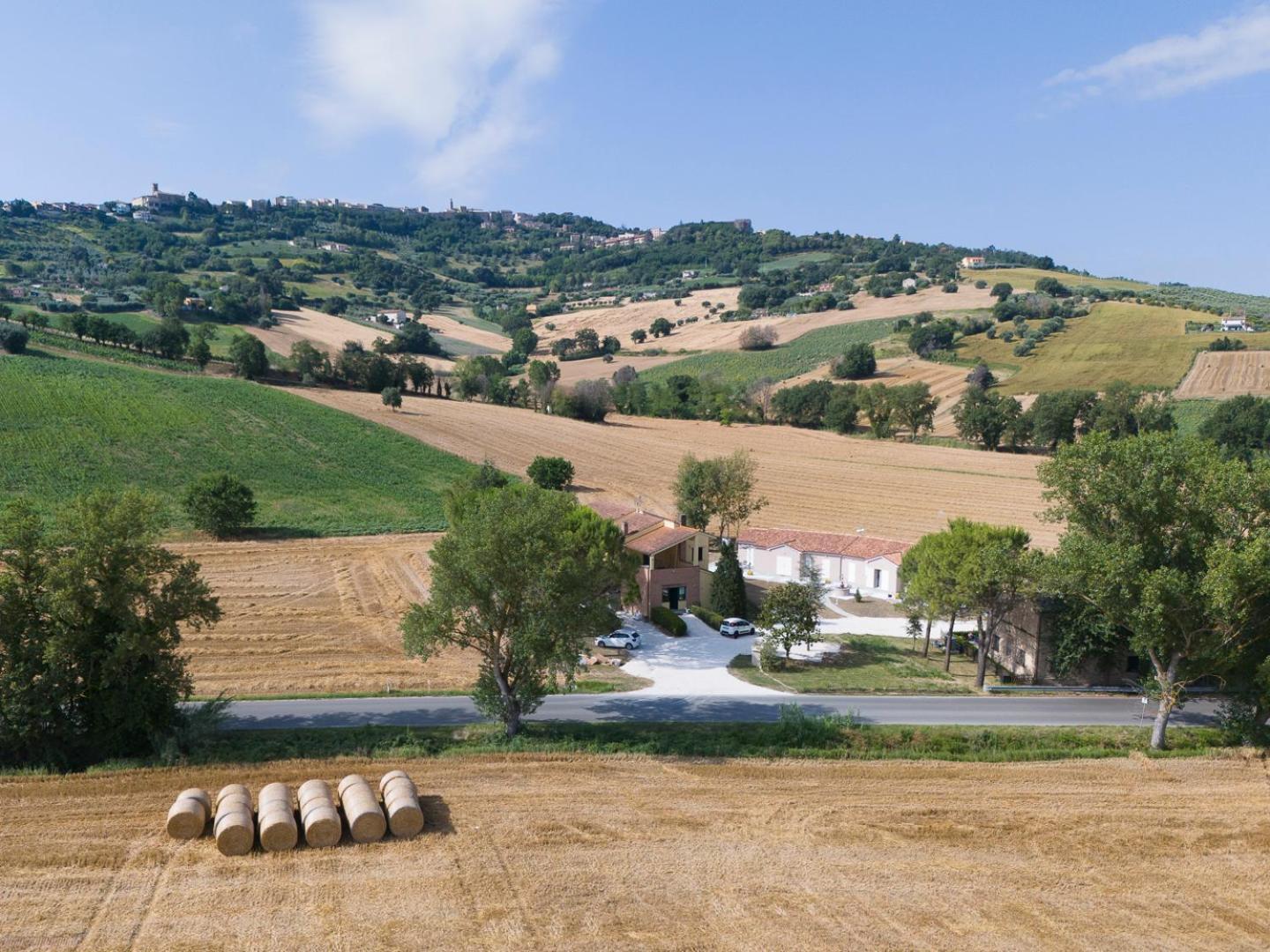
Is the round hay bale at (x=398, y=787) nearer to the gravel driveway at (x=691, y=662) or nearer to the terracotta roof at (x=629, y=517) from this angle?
the gravel driveway at (x=691, y=662)

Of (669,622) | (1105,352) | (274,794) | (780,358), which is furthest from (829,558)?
(780,358)

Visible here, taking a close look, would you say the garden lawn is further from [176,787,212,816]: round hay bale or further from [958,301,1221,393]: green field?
[958,301,1221,393]: green field

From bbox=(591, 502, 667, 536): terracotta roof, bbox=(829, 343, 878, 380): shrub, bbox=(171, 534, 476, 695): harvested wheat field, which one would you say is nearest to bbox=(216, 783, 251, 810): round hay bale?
bbox=(171, 534, 476, 695): harvested wheat field

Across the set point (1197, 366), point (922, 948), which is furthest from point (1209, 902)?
point (1197, 366)

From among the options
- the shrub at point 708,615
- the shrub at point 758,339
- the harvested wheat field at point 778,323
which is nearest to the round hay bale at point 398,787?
the shrub at point 708,615

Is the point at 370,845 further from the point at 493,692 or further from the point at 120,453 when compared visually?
the point at 120,453

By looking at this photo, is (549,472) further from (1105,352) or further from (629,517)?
(1105,352)
